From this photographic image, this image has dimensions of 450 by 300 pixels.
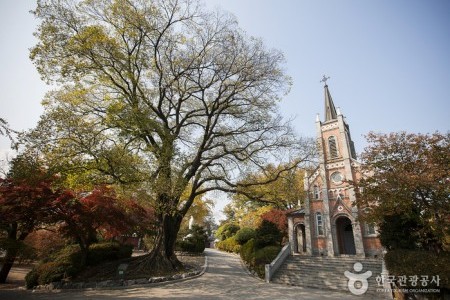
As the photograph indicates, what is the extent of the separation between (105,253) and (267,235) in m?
12.6

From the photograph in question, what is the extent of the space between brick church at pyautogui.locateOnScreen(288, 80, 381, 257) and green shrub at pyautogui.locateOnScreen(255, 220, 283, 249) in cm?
148

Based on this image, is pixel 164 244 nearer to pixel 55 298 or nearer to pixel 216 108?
pixel 55 298

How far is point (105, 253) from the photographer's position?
15.9 m

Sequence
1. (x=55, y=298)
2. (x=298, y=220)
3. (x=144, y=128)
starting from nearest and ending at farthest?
1. (x=55, y=298)
2. (x=144, y=128)
3. (x=298, y=220)

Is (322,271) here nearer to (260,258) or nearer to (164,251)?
(260,258)

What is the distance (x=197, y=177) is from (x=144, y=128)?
17.0 feet

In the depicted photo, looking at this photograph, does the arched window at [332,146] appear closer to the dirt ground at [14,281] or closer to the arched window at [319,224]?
the arched window at [319,224]

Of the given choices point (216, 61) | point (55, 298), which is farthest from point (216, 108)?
point (55, 298)

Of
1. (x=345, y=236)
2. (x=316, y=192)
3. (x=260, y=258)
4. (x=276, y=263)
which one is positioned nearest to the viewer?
(x=276, y=263)

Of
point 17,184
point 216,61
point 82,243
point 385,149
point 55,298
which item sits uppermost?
point 216,61

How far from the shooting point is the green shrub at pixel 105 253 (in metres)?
15.3

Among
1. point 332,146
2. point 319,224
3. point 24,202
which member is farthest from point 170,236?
point 332,146

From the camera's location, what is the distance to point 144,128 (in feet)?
39.3

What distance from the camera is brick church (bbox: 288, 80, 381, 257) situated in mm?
20219
